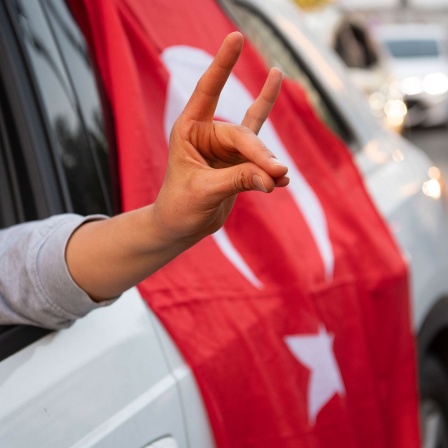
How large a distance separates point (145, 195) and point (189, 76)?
435 mm

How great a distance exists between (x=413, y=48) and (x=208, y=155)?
15277 mm

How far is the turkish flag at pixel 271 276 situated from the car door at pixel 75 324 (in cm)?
7

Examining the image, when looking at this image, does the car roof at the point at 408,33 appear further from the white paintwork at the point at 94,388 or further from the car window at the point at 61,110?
the white paintwork at the point at 94,388

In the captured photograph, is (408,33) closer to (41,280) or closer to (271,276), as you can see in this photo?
(271,276)

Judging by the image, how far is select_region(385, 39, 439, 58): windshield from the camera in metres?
15.9

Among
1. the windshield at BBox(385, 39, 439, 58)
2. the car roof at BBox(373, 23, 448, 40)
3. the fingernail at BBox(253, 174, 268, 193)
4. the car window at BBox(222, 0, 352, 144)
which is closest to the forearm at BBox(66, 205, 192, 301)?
the fingernail at BBox(253, 174, 268, 193)

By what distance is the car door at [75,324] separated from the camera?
4.58ft

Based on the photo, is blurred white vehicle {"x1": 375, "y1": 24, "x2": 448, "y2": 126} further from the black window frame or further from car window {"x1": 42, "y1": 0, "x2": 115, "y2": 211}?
the black window frame

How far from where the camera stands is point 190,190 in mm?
1363

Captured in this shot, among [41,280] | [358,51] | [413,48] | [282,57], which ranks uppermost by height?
[41,280]

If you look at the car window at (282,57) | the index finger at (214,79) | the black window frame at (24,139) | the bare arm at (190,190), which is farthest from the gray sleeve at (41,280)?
the car window at (282,57)

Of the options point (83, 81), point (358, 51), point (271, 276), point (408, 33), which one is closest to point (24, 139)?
point (83, 81)

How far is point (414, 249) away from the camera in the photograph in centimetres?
266

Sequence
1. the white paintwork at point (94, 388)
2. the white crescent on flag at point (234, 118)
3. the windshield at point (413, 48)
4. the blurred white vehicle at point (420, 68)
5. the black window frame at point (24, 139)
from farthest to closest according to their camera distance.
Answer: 1. the windshield at point (413, 48)
2. the blurred white vehicle at point (420, 68)
3. the white crescent on flag at point (234, 118)
4. the black window frame at point (24, 139)
5. the white paintwork at point (94, 388)
